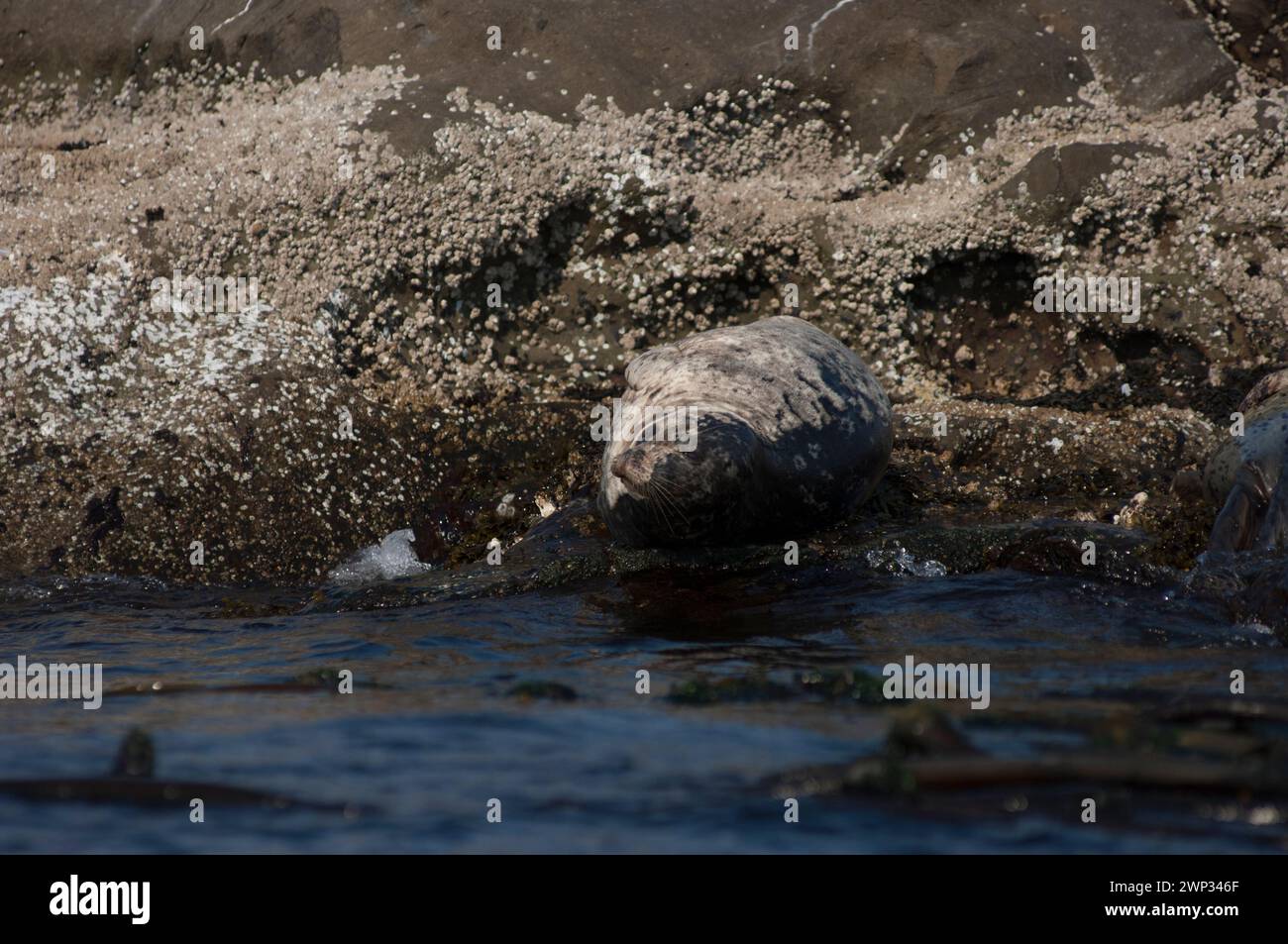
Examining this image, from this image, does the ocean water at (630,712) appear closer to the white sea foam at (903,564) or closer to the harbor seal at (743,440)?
the white sea foam at (903,564)

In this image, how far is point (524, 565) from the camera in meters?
6.07

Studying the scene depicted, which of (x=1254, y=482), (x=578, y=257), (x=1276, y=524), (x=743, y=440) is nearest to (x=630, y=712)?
(x=743, y=440)

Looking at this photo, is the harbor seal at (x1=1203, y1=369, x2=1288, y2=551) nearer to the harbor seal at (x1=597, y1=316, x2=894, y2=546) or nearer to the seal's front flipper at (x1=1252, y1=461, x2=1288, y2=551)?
the seal's front flipper at (x1=1252, y1=461, x2=1288, y2=551)

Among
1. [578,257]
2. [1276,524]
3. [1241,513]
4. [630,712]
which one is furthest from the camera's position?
[578,257]

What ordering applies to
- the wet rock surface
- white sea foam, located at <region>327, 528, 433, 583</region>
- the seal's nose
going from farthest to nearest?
the wet rock surface
white sea foam, located at <region>327, 528, 433, 583</region>
the seal's nose

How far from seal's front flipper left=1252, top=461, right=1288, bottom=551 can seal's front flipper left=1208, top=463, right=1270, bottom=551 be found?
0.03 metres

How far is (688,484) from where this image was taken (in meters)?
5.79

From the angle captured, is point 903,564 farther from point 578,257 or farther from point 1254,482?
point 578,257

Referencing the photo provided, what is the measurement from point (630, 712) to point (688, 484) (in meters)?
1.96

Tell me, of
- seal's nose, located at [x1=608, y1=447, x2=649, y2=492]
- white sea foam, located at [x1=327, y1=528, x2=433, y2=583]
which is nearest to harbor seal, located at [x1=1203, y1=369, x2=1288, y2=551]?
seal's nose, located at [x1=608, y1=447, x2=649, y2=492]

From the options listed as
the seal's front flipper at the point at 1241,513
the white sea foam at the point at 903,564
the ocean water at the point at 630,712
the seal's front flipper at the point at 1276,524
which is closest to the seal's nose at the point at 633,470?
the ocean water at the point at 630,712

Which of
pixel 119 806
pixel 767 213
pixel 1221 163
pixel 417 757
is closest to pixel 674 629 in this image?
pixel 417 757

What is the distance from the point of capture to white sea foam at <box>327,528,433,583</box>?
21.7ft

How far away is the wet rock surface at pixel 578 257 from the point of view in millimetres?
6863
